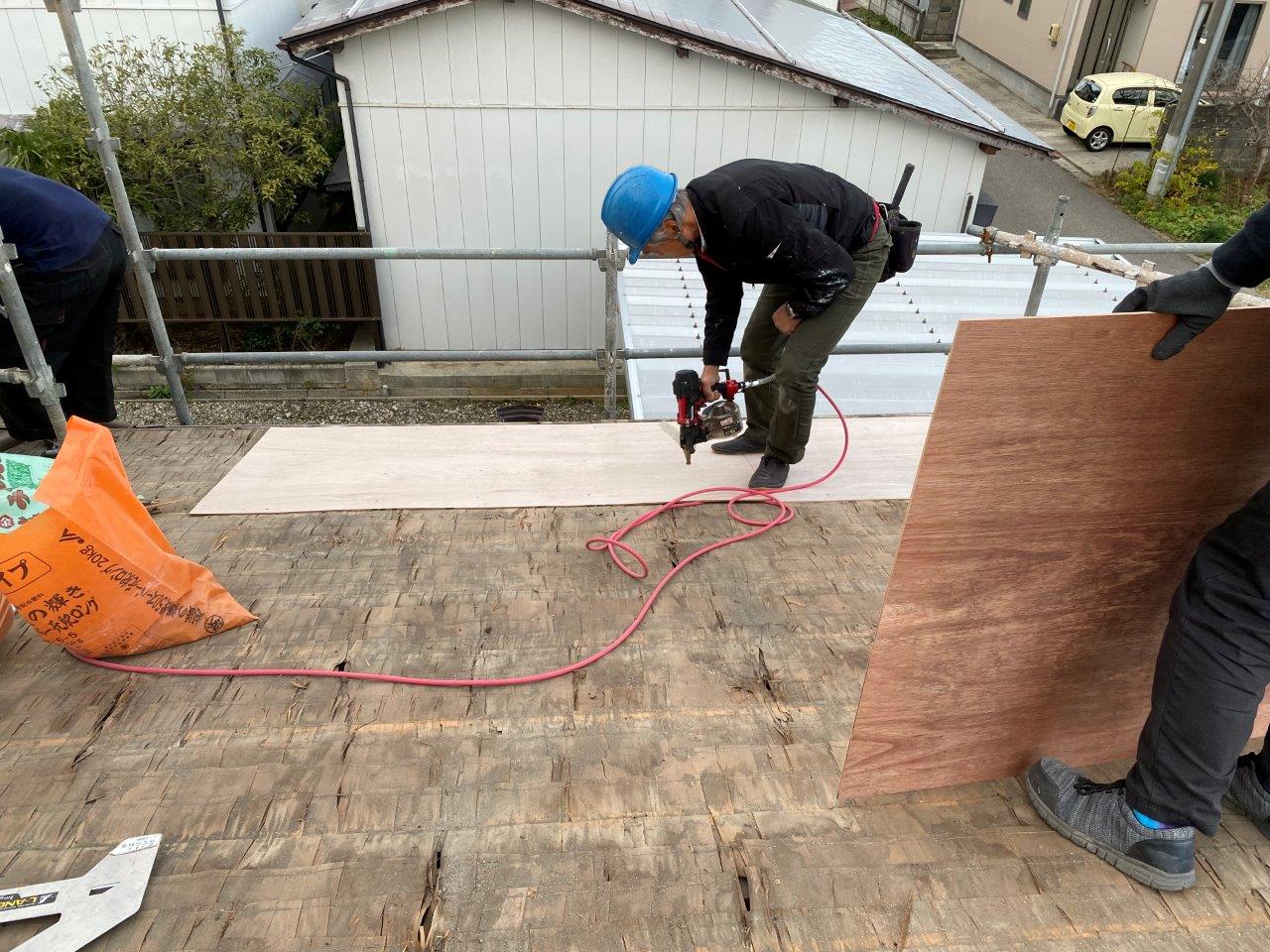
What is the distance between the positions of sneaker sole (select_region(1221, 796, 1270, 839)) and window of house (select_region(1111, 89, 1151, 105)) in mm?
17225

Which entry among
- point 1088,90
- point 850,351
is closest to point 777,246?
point 850,351

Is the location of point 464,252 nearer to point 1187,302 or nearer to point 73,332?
point 73,332

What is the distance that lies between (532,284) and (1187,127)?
11947 mm

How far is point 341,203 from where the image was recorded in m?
10.4

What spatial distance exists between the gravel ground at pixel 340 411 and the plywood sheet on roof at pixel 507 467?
14.1 ft

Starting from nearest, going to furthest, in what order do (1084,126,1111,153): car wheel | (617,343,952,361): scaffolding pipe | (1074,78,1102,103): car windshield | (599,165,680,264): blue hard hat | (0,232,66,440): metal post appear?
1. (599,165,680,264): blue hard hat
2. (0,232,66,440): metal post
3. (617,343,952,361): scaffolding pipe
4. (1074,78,1102,103): car windshield
5. (1084,126,1111,153): car wheel

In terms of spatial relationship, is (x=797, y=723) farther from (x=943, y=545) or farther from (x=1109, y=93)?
(x=1109, y=93)

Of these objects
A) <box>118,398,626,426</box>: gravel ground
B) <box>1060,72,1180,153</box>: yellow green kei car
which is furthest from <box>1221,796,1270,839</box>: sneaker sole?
<box>1060,72,1180,153</box>: yellow green kei car

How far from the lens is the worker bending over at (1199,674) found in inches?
53.4

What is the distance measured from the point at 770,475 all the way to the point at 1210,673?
69.4 inches

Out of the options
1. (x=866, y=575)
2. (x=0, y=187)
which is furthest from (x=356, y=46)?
(x=866, y=575)

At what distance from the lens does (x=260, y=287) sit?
8.20 m

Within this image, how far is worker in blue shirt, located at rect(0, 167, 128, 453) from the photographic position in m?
3.05

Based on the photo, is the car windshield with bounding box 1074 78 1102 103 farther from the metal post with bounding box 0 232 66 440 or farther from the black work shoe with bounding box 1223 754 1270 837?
the metal post with bounding box 0 232 66 440
